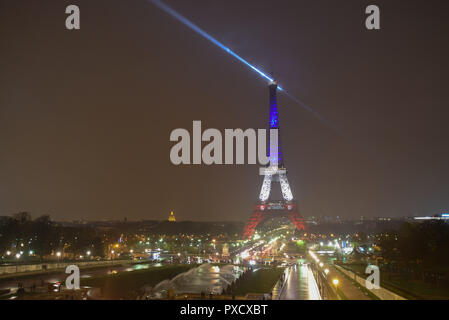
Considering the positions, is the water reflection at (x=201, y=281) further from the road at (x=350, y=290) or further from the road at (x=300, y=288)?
the road at (x=350, y=290)

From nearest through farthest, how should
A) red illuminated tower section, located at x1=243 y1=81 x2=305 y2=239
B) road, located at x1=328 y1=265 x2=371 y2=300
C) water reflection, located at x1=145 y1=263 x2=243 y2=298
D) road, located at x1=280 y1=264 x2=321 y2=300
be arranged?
road, located at x1=328 y1=265 x2=371 y2=300 → road, located at x1=280 y1=264 x2=321 y2=300 → water reflection, located at x1=145 y1=263 x2=243 y2=298 → red illuminated tower section, located at x1=243 y1=81 x2=305 y2=239

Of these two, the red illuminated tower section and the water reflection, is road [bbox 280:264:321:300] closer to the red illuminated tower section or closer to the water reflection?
the water reflection

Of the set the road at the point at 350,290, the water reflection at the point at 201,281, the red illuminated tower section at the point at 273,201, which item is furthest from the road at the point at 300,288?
the red illuminated tower section at the point at 273,201

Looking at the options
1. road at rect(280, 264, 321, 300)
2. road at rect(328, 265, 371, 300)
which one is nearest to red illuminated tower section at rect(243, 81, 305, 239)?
road at rect(280, 264, 321, 300)

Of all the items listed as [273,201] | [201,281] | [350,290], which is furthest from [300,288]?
[273,201]

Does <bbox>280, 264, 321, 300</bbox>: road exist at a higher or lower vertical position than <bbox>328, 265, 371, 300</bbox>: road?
lower

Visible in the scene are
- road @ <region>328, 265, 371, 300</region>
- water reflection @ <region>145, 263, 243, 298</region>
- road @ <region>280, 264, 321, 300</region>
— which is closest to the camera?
road @ <region>328, 265, 371, 300</region>

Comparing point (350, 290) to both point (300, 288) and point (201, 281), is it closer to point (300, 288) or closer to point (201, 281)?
point (300, 288)
